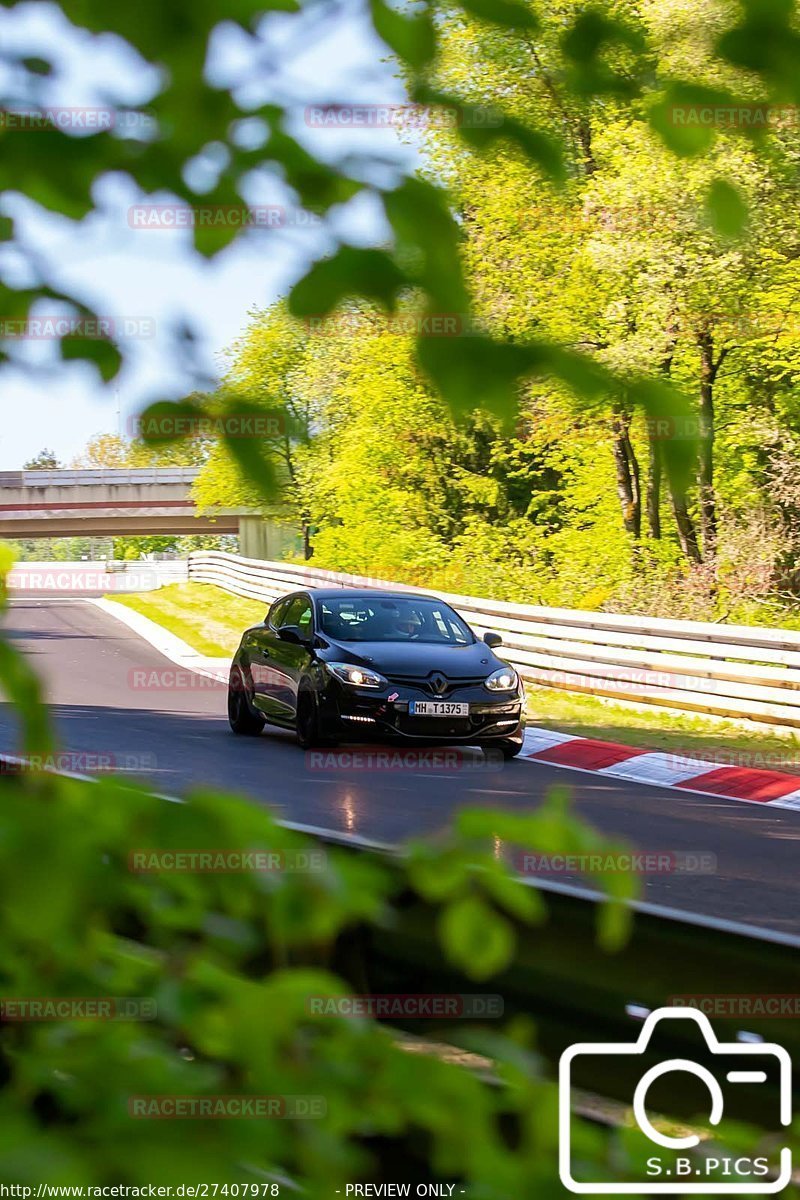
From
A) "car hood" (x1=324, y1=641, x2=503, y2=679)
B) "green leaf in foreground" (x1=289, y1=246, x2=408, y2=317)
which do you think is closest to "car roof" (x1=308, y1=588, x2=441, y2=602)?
"car hood" (x1=324, y1=641, x2=503, y2=679)

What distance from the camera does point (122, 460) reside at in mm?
1958

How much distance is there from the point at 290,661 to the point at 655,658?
183 inches

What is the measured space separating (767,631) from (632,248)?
10.2 meters

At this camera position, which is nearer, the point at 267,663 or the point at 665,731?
the point at 267,663

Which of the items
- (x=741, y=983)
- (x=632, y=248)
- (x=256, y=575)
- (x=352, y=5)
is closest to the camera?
(x=352, y=5)

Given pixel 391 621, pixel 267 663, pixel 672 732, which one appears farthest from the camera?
pixel 672 732

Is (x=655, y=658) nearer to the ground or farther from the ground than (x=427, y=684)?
nearer to the ground

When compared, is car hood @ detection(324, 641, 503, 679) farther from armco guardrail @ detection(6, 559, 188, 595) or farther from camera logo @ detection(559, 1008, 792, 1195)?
armco guardrail @ detection(6, 559, 188, 595)

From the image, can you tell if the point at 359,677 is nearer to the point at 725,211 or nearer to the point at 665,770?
the point at 665,770

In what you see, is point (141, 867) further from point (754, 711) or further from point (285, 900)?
point (754, 711)

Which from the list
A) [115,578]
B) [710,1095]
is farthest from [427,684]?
[115,578]

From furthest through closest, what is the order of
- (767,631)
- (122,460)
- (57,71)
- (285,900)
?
(767,631), (122,460), (57,71), (285,900)

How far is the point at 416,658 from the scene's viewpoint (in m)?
14.5

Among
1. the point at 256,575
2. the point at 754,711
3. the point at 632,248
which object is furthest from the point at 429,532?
the point at 754,711
